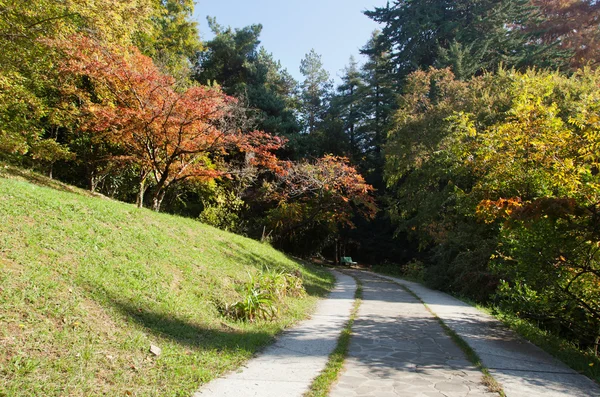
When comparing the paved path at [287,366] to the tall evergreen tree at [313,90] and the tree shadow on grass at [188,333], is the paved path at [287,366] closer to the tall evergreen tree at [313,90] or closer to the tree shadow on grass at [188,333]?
the tree shadow on grass at [188,333]

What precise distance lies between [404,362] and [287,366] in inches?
57.5

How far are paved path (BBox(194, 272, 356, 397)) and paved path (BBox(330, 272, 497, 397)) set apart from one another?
341 millimetres

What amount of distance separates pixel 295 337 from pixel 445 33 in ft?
91.2

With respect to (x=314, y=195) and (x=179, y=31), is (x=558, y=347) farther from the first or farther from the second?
(x=179, y=31)

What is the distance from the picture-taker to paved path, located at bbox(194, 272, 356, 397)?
3688 millimetres

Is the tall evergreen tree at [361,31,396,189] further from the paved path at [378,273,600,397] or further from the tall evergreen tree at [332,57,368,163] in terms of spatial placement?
the paved path at [378,273,600,397]

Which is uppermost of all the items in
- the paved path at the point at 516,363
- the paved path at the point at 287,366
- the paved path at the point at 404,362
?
the paved path at the point at 516,363

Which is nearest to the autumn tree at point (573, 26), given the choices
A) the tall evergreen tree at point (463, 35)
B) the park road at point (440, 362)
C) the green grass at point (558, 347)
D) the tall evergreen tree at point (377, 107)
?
the tall evergreen tree at point (463, 35)

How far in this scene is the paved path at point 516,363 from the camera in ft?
13.4

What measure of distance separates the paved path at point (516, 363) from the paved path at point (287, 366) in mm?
2004

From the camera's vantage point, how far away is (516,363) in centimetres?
500

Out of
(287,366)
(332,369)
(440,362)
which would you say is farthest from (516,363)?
(287,366)

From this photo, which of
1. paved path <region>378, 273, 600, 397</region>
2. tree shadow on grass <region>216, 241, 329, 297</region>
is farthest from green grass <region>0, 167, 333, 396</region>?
paved path <region>378, 273, 600, 397</region>

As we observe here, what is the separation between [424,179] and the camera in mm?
18359
